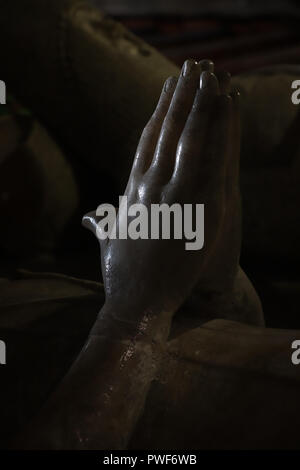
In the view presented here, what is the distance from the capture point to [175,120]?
0.93m

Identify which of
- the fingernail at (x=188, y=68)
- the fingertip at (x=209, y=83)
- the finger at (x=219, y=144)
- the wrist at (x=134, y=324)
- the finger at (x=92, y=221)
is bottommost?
the wrist at (x=134, y=324)

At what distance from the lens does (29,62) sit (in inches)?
65.6

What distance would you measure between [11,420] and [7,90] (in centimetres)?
101

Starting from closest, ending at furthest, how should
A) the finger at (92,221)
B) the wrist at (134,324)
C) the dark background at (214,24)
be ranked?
the wrist at (134,324) → the finger at (92,221) → the dark background at (214,24)

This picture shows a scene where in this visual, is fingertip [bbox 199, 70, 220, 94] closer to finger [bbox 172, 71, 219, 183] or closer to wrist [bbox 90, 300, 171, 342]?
finger [bbox 172, 71, 219, 183]

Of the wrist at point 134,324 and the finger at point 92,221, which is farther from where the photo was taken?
the finger at point 92,221

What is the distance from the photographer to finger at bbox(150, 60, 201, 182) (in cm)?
92

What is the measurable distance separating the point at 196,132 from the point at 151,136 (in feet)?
0.25

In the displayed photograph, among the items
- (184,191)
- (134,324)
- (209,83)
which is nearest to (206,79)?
(209,83)

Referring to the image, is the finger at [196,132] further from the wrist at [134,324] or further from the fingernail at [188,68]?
the wrist at [134,324]

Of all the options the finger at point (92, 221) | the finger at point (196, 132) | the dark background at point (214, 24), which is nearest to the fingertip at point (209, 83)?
the finger at point (196, 132)

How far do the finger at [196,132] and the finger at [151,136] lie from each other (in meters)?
0.05

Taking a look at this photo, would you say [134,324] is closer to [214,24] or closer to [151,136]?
[151,136]

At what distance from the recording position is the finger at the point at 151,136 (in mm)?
952
